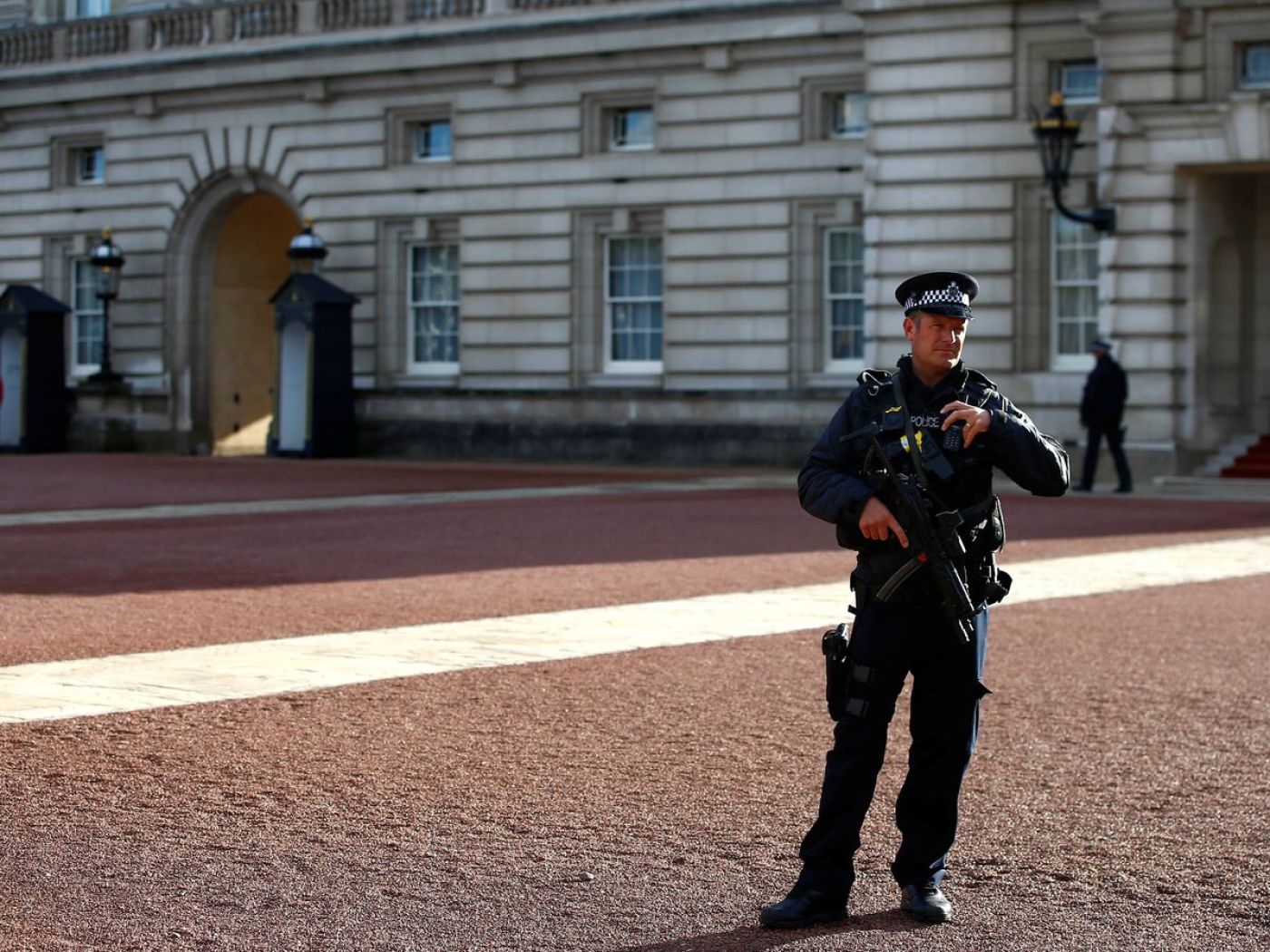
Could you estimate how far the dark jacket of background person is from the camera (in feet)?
88.1

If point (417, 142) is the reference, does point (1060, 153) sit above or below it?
below

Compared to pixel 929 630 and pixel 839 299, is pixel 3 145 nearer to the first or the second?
pixel 839 299

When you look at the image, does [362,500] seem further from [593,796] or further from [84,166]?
[84,166]

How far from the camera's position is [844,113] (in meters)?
33.8

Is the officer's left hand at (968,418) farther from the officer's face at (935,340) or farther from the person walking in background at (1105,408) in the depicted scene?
the person walking in background at (1105,408)

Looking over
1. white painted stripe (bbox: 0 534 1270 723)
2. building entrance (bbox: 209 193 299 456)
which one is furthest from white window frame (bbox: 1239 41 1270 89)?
building entrance (bbox: 209 193 299 456)

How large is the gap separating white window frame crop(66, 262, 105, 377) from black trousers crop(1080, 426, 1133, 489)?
20.4 metres

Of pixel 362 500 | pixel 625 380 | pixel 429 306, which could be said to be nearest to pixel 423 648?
pixel 362 500

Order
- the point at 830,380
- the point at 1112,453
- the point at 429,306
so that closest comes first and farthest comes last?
the point at 1112,453
the point at 830,380
the point at 429,306

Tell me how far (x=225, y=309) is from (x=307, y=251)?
14.0 feet

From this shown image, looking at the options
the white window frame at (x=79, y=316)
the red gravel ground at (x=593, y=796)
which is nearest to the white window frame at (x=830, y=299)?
the white window frame at (x=79, y=316)

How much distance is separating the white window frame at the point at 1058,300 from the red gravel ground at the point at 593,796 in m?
15.8

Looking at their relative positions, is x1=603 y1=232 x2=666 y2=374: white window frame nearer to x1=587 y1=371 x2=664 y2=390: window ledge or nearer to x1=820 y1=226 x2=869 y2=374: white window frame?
x1=587 y1=371 x2=664 y2=390: window ledge

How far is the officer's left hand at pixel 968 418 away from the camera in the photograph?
6.48 meters
